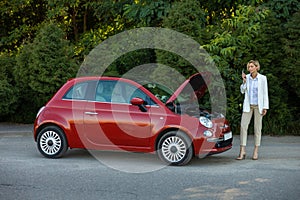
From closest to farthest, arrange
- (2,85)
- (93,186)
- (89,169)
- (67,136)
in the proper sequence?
(93,186) < (89,169) < (67,136) < (2,85)

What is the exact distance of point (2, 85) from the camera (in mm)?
15250

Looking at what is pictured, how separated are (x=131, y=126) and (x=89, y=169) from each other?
1129 millimetres

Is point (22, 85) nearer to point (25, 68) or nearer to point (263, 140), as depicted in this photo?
point (25, 68)

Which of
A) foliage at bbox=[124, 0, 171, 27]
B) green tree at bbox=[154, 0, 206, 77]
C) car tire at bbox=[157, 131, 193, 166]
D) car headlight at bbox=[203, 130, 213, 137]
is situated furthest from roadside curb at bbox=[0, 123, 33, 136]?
car headlight at bbox=[203, 130, 213, 137]

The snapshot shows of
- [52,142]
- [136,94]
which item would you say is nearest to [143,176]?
[136,94]

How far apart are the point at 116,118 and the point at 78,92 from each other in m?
1.00

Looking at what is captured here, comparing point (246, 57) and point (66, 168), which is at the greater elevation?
→ point (246, 57)

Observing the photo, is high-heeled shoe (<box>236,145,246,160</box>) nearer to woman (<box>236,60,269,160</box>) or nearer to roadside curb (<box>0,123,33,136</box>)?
woman (<box>236,60,269,160</box>)

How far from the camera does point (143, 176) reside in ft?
28.5

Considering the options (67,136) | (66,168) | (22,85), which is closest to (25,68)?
(22,85)

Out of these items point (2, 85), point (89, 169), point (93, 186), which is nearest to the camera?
point (93, 186)

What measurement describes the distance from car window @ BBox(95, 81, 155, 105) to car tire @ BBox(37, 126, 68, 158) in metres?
1.02

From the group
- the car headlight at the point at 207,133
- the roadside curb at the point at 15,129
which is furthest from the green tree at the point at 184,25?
the car headlight at the point at 207,133

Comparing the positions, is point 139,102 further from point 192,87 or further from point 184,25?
point 184,25
